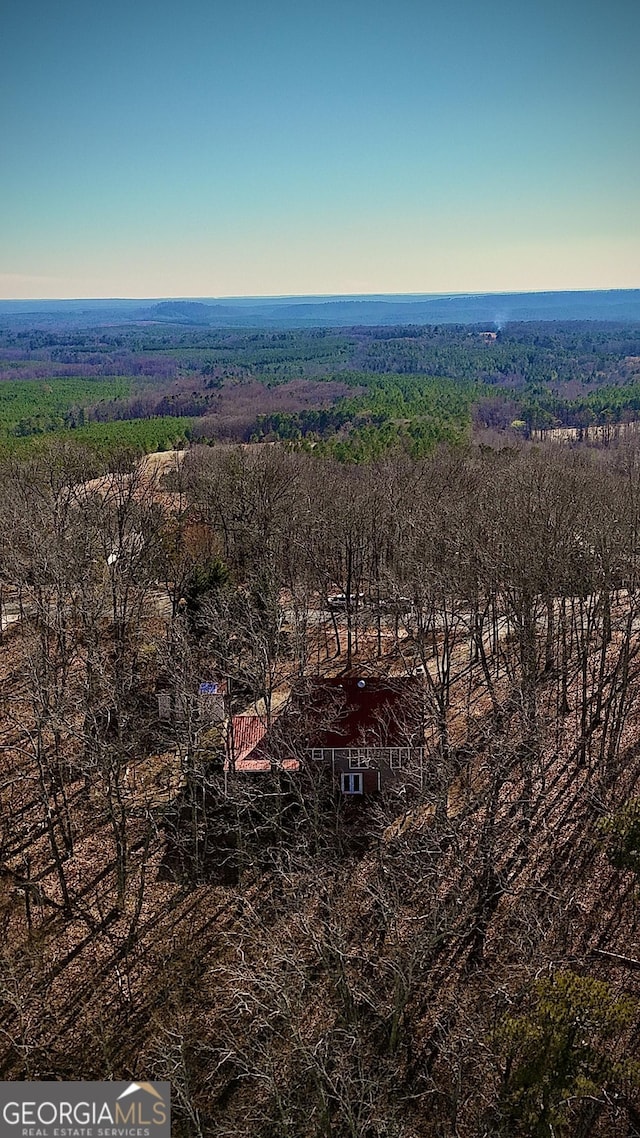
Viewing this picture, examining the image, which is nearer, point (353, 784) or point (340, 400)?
point (353, 784)

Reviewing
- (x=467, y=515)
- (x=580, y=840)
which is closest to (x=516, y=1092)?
(x=580, y=840)

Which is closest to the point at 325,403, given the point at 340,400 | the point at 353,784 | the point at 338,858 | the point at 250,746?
the point at 340,400

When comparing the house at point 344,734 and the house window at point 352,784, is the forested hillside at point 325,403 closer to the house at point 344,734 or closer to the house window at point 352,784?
the house at point 344,734

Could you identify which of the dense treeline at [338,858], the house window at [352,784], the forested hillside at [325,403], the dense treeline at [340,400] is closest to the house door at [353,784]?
the house window at [352,784]

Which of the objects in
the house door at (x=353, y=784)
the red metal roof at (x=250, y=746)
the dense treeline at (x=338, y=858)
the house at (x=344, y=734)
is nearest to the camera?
the dense treeline at (x=338, y=858)

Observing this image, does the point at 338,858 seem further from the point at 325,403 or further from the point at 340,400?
the point at 340,400

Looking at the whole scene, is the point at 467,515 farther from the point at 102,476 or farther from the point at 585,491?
the point at 102,476
